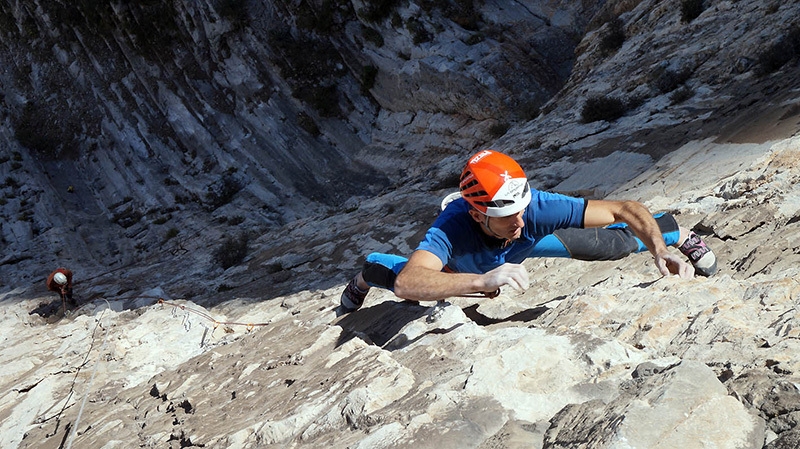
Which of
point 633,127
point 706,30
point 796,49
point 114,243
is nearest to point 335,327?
point 633,127

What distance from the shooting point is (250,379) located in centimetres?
432

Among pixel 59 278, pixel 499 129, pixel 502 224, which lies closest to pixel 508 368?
pixel 502 224

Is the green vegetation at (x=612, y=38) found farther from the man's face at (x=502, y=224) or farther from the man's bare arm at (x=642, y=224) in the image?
the man's face at (x=502, y=224)

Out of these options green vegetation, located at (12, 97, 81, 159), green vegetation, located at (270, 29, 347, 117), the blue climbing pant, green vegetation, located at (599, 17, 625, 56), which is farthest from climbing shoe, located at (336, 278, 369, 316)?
green vegetation, located at (12, 97, 81, 159)

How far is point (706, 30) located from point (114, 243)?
1530cm

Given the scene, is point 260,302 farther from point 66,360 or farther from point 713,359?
point 713,359

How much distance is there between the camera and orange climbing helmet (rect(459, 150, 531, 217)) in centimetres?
365

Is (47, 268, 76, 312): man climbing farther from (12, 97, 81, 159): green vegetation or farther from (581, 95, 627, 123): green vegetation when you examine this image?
(12, 97, 81, 159): green vegetation

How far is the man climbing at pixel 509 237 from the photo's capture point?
3.51 m

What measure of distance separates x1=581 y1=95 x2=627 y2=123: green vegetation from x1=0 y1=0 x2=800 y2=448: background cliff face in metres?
0.07

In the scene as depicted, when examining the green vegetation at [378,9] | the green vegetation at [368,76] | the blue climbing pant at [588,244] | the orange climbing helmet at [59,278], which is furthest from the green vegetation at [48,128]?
the blue climbing pant at [588,244]

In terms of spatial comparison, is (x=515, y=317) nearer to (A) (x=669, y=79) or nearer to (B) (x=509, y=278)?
(B) (x=509, y=278)

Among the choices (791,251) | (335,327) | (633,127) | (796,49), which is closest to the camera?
(791,251)

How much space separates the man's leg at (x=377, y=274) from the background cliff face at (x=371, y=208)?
0.29m
